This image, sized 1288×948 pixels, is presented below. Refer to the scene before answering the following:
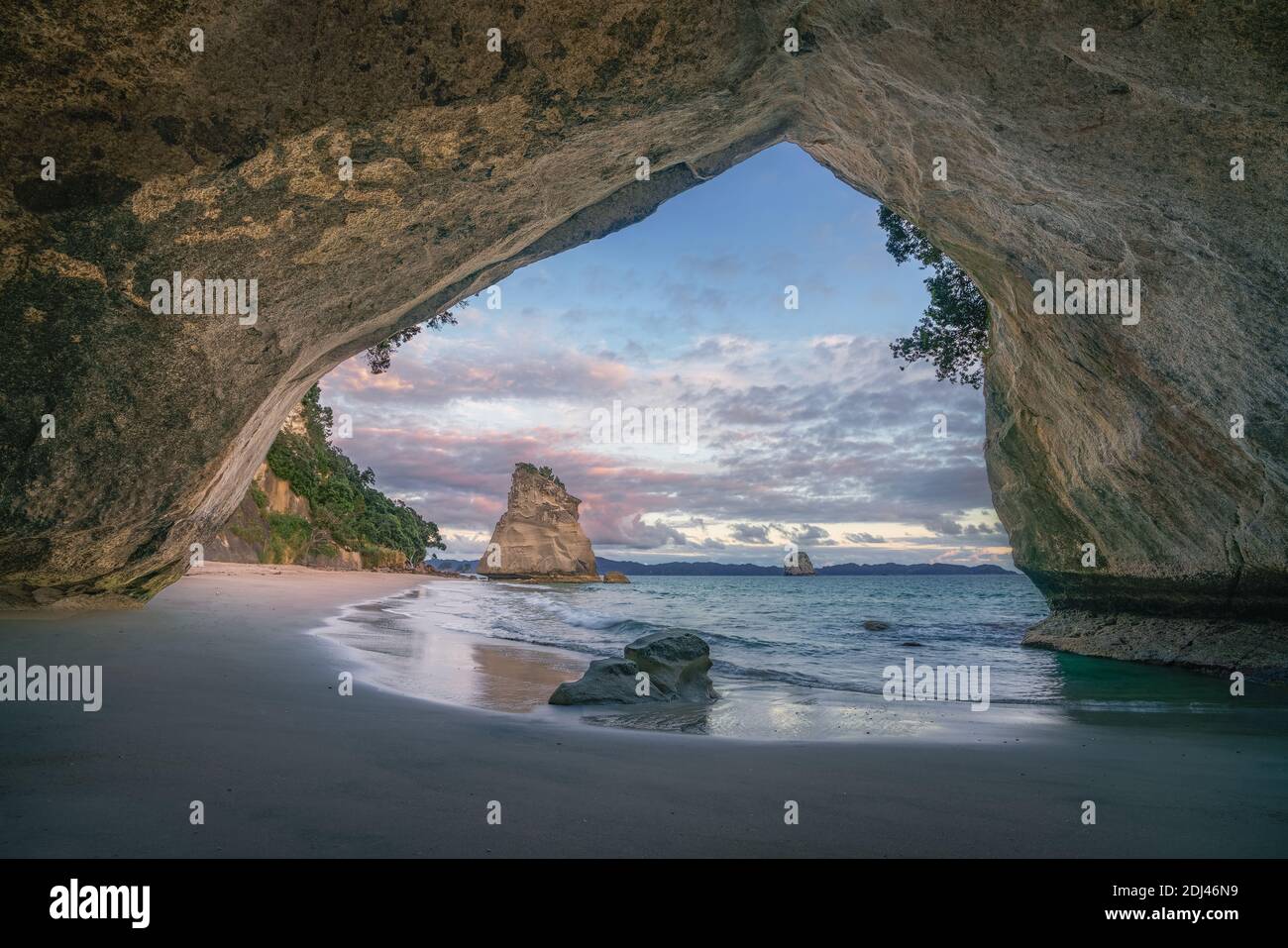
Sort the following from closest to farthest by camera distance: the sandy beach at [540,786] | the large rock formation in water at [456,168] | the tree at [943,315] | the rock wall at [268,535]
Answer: the sandy beach at [540,786]
the large rock formation in water at [456,168]
the tree at [943,315]
the rock wall at [268,535]

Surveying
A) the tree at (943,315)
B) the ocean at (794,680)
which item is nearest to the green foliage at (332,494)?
the ocean at (794,680)

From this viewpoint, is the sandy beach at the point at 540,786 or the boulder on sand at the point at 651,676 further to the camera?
the boulder on sand at the point at 651,676

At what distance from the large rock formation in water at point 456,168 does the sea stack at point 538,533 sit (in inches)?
2733

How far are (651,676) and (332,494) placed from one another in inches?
1531

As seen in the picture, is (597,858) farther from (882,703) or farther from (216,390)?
(882,703)

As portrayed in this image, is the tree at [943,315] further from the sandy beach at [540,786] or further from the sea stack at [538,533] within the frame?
the sea stack at [538,533]

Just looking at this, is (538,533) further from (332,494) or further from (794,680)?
(794,680)

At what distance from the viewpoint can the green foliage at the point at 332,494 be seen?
113 ft

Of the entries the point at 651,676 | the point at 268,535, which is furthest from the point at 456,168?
the point at 268,535

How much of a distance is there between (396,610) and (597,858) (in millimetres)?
16309

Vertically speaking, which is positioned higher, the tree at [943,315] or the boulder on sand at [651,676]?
the tree at [943,315]

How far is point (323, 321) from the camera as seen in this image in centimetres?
563

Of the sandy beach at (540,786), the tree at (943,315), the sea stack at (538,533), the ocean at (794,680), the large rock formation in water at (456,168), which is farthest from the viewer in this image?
the sea stack at (538,533)

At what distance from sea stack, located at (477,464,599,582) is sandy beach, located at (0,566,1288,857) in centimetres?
7101
